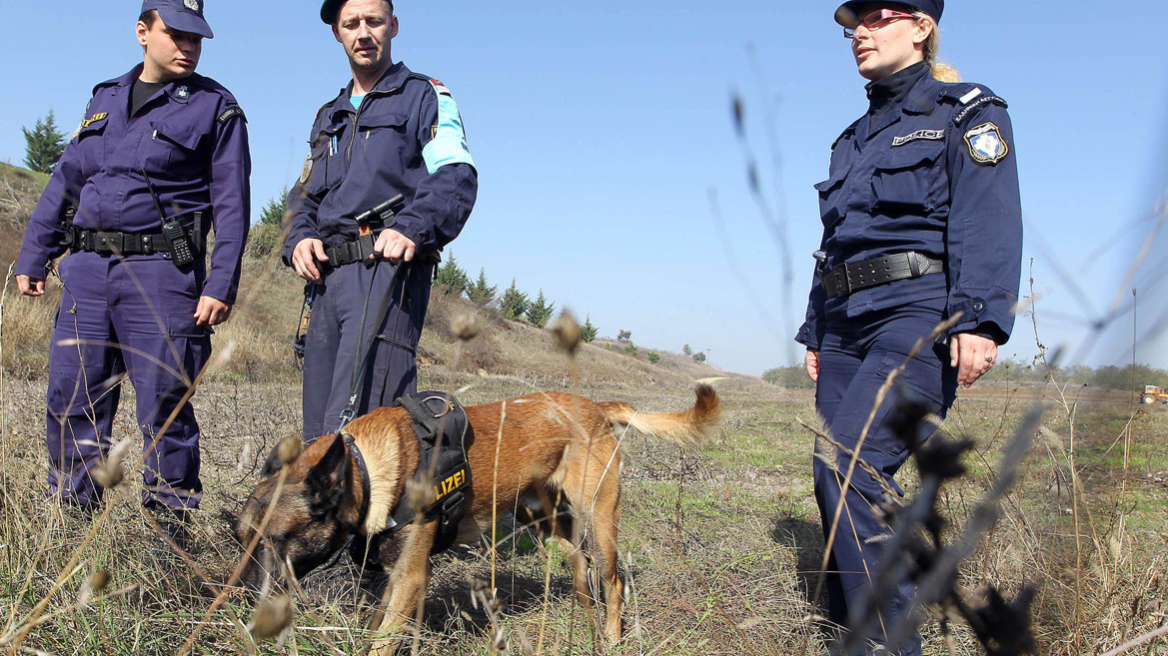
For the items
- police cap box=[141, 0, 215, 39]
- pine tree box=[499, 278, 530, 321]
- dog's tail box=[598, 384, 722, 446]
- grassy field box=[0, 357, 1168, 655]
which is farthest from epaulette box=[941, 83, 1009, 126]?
pine tree box=[499, 278, 530, 321]

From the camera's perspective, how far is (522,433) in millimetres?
3236

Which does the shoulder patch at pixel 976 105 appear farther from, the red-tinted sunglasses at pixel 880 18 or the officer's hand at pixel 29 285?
the officer's hand at pixel 29 285

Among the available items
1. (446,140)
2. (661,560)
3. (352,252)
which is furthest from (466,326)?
(446,140)

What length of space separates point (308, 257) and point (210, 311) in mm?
515

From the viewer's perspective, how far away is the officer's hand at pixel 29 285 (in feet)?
11.1

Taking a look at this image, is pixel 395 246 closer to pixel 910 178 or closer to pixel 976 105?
pixel 910 178

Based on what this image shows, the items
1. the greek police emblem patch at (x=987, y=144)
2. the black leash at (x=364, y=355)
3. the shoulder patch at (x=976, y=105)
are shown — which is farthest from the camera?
the black leash at (x=364, y=355)

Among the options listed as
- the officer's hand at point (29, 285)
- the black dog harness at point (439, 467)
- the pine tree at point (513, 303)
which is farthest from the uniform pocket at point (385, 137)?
the pine tree at point (513, 303)

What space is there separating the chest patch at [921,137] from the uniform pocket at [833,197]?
0.86 feet

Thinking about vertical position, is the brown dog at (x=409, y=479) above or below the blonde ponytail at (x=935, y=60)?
below

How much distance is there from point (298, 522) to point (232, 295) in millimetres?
1336

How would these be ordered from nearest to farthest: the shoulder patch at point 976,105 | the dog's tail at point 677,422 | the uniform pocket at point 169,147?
the shoulder patch at point 976,105 < the uniform pocket at point 169,147 < the dog's tail at point 677,422

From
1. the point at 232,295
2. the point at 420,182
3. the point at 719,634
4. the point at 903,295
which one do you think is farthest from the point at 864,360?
the point at 232,295

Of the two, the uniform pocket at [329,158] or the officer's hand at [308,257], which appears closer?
the officer's hand at [308,257]
